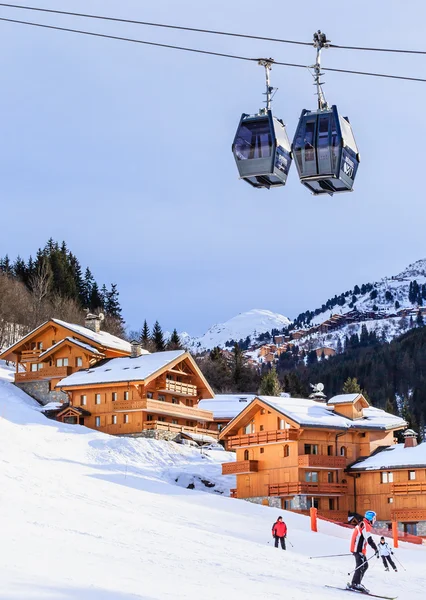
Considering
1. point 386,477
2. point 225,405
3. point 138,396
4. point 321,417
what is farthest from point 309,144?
point 225,405

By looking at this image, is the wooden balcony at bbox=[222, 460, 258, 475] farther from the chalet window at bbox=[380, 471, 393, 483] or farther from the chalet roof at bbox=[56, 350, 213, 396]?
the chalet roof at bbox=[56, 350, 213, 396]

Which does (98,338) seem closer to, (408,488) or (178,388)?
(178,388)

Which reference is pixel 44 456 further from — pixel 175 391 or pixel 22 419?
pixel 175 391

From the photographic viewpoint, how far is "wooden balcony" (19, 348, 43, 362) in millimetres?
74250

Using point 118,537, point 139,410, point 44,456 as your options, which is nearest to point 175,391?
point 139,410

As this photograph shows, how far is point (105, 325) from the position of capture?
11056 cm

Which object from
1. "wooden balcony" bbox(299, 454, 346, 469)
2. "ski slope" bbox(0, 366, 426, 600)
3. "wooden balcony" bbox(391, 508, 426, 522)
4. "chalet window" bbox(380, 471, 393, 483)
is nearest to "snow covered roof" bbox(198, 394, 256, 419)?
"wooden balcony" bbox(299, 454, 346, 469)

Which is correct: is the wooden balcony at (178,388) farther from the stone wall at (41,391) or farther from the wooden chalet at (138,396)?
the stone wall at (41,391)

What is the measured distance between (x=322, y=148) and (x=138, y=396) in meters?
43.7

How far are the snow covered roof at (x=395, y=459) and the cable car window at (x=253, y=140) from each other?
33762 millimetres

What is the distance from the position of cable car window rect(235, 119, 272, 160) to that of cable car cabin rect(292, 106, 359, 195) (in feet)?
2.32

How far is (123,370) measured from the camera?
65375mm

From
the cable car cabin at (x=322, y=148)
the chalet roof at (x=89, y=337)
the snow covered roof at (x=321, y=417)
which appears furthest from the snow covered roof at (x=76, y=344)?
the cable car cabin at (x=322, y=148)

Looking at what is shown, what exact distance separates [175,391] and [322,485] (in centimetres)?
1616
